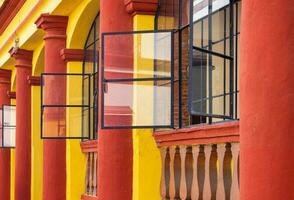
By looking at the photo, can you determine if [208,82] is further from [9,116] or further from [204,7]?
[9,116]

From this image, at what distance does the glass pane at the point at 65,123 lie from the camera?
588 inches

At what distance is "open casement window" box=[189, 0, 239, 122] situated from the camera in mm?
7543

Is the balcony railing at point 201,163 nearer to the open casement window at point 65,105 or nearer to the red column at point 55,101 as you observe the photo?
the open casement window at point 65,105

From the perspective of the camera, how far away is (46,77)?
15102 mm

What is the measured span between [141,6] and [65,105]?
16.5ft

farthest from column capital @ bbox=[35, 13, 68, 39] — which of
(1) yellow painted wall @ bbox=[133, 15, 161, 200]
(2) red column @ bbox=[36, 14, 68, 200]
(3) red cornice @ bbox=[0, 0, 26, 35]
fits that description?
(1) yellow painted wall @ bbox=[133, 15, 161, 200]

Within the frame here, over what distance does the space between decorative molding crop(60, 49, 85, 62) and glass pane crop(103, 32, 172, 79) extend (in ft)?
16.4

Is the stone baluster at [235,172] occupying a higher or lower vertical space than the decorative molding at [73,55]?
lower

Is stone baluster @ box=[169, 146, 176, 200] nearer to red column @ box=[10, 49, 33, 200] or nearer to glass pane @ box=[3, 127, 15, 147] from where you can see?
red column @ box=[10, 49, 33, 200]

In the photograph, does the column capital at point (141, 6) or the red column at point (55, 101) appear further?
the red column at point (55, 101)

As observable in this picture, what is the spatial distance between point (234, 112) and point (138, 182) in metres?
2.22

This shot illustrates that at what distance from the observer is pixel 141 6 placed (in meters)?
10.4

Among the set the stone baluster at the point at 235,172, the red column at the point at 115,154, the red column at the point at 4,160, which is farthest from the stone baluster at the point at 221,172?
the red column at the point at 4,160

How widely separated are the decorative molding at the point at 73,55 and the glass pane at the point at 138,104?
17.0 ft
